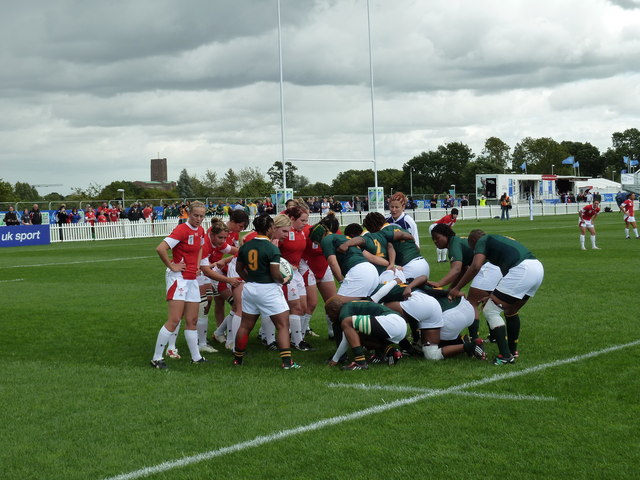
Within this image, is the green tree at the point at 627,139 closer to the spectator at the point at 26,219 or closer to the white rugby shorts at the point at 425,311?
the spectator at the point at 26,219

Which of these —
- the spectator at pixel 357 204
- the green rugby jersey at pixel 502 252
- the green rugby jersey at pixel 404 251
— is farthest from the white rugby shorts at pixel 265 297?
the spectator at pixel 357 204

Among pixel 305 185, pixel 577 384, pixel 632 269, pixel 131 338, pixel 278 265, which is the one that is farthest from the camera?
pixel 305 185

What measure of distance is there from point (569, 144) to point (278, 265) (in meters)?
161

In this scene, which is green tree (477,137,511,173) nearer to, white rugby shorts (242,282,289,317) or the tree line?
the tree line

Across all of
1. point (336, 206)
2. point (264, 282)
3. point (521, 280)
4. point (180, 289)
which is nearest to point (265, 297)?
point (264, 282)

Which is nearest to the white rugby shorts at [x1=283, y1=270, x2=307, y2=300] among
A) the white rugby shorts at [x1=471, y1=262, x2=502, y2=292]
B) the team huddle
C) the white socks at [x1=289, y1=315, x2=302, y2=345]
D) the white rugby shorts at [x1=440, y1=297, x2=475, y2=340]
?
the team huddle

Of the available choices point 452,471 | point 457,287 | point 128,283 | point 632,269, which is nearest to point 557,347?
point 457,287

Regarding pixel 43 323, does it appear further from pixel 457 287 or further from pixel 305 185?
pixel 305 185

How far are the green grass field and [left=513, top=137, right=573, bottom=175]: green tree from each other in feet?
479

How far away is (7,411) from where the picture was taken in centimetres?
769

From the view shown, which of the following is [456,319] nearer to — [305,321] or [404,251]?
[404,251]

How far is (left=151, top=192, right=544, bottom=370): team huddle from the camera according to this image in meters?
9.11

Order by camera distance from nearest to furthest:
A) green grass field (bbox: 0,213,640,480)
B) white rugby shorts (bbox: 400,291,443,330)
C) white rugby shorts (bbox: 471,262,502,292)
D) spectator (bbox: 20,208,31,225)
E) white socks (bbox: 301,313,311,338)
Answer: green grass field (bbox: 0,213,640,480) → white rugby shorts (bbox: 400,291,443,330) → white rugby shorts (bbox: 471,262,502,292) → white socks (bbox: 301,313,311,338) → spectator (bbox: 20,208,31,225)

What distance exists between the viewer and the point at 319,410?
24.0ft
